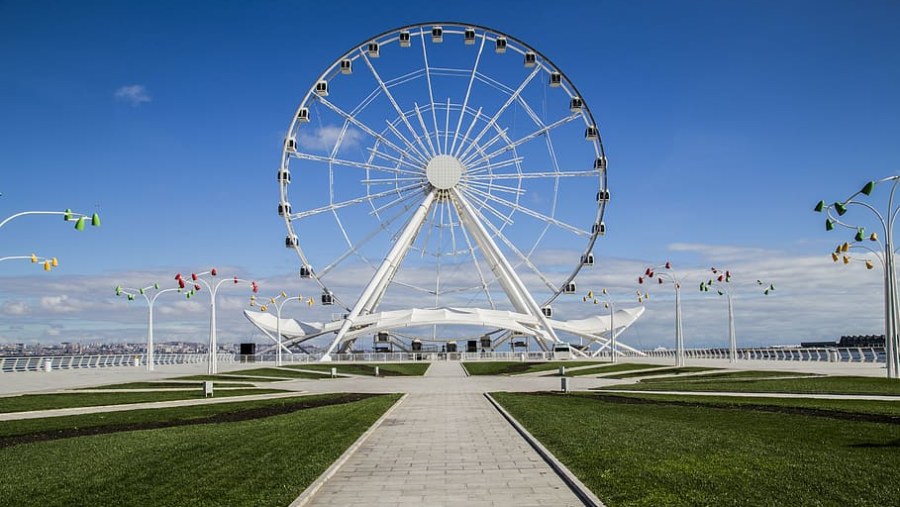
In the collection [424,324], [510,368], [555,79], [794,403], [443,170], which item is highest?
[555,79]

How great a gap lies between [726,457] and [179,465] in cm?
888

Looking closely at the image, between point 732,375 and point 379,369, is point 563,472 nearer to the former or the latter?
point 732,375

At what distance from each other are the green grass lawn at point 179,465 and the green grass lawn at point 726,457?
14.4 ft

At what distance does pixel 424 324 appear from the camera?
76812 mm

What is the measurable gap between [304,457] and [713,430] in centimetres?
832

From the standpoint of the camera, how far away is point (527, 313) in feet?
227

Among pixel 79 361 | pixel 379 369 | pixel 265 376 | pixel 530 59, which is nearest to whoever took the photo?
pixel 265 376

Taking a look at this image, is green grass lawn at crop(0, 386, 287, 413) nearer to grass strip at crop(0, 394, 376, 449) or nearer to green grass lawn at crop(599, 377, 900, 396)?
grass strip at crop(0, 394, 376, 449)

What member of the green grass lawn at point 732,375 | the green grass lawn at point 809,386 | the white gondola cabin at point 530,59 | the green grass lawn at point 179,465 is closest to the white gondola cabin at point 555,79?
the white gondola cabin at point 530,59

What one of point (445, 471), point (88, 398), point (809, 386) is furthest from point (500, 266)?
point (445, 471)

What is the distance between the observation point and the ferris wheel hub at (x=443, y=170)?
60.1 meters

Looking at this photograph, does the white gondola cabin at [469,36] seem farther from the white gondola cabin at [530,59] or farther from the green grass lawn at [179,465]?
the green grass lawn at [179,465]

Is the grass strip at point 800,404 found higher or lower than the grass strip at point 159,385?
higher

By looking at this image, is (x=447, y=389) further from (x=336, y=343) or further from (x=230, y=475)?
(x=336, y=343)
